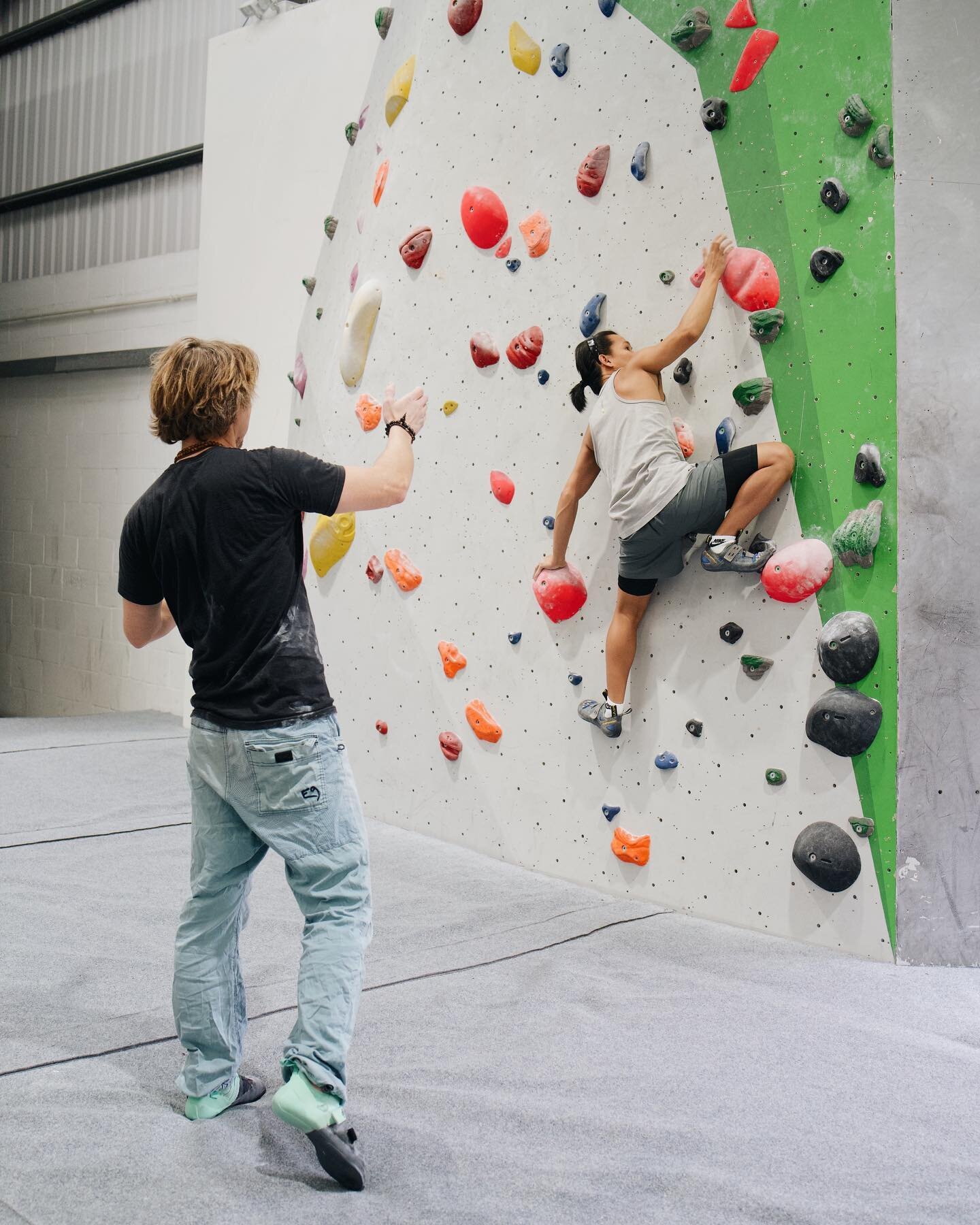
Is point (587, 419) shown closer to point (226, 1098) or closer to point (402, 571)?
point (402, 571)

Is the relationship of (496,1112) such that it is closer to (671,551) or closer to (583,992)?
(583,992)

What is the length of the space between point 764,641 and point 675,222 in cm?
110

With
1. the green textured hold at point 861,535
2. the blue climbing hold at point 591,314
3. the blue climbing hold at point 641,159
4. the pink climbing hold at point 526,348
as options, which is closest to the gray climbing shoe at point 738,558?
the green textured hold at point 861,535

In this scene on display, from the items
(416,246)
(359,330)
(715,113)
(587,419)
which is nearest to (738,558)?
(587,419)

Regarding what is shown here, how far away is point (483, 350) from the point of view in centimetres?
355

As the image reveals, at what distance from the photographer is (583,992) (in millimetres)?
2525

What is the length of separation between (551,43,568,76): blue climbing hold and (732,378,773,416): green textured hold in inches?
44.5

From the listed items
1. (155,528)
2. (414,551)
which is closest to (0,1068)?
(155,528)

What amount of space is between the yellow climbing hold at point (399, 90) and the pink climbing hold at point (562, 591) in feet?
5.65

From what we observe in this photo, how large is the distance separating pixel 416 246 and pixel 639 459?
1.33 m

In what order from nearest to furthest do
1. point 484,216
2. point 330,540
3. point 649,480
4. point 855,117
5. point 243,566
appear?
point 243,566, point 855,117, point 649,480, point 484,216, point 330,540

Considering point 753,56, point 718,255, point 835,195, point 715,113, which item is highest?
point 753,56

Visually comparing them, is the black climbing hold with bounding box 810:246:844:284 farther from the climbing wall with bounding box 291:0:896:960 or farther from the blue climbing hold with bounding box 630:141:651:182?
the blue climbing hold with bounding box 630:141:651:182

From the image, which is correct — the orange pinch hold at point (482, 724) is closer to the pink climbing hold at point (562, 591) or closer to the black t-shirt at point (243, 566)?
the pink climbing hold at point (562, 591)
